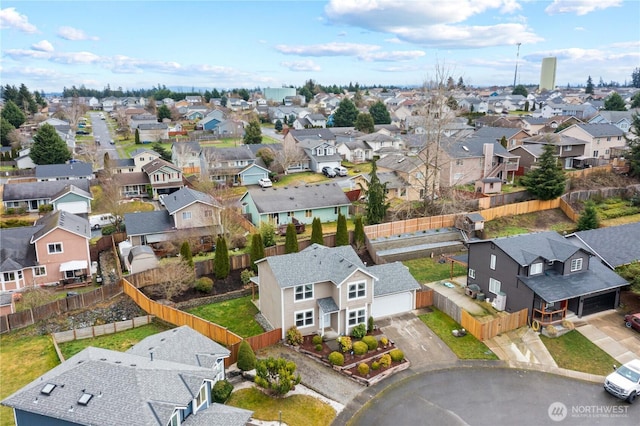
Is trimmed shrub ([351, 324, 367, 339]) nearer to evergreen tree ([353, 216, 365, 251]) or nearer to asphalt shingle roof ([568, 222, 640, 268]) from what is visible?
evergreen tree ([353, 216, 365, 251])

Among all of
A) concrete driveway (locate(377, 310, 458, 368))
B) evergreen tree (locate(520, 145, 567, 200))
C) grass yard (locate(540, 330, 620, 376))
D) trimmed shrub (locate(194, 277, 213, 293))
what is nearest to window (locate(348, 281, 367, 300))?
concrete driveway (locate(377, 310, 458, 368))

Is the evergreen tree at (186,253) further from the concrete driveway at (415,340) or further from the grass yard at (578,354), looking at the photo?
the grass yard at (578,354)

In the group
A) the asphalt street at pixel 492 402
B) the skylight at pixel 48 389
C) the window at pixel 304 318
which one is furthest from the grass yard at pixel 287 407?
the skylight at pixel 48 389

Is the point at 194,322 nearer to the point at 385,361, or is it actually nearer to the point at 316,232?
the point at 385,361

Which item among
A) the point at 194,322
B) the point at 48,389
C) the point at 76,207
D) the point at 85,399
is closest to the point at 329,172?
the point at 76,207

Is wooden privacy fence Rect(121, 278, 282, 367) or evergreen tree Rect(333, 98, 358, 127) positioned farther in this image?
evergreen tree Rect(333, 98, 358, 127)
